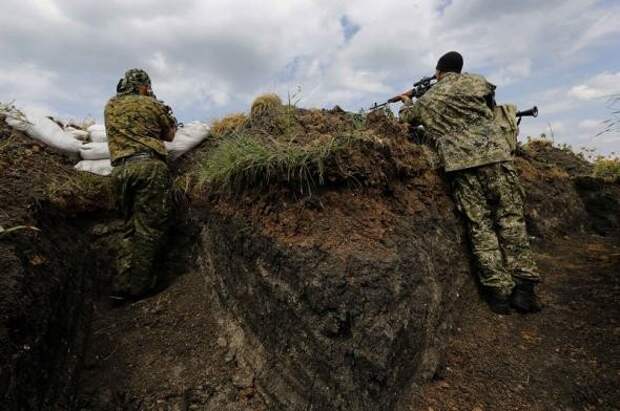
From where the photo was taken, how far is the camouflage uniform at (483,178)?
335cm

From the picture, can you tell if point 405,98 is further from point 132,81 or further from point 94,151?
point 94,151

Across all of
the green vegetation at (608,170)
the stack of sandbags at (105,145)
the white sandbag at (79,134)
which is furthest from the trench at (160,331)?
the green vegetation at (608,170)

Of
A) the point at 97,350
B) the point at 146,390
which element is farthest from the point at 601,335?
the point at 97,350

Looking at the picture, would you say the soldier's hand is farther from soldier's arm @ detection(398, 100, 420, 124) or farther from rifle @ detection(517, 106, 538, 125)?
rifle @ detection(517, 106, 538, 125)

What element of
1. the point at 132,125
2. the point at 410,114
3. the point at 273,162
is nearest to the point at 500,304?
the point at 410,114

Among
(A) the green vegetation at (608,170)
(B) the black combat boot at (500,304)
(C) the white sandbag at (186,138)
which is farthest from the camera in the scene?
(A) the green vegetation at (608,170)

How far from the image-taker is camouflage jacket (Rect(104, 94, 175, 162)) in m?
3.54

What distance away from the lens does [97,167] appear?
4023 millimetres

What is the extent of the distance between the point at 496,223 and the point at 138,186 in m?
3.58

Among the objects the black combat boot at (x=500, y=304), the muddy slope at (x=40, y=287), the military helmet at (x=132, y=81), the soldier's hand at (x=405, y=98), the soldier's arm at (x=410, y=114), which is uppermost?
the military helmet at (x=132, y=81)

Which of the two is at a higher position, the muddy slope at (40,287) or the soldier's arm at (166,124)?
the soldier's arm at (166,124)

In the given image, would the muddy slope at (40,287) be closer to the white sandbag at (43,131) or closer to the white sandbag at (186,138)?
the white sandbag at (43,131)

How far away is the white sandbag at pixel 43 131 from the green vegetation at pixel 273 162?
2222 millimetres

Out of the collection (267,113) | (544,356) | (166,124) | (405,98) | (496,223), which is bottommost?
(544,356)
